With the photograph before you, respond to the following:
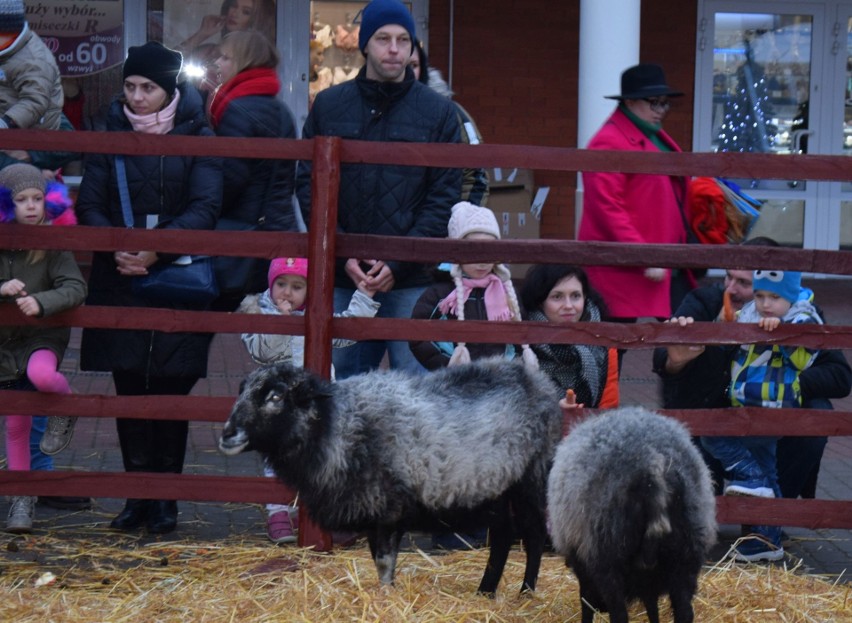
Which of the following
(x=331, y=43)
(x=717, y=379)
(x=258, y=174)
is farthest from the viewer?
(x=331, y=43)

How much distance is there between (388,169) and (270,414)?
194 cm

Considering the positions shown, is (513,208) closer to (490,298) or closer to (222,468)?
(222,468)

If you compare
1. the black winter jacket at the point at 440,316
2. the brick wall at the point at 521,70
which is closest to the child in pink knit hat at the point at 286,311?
the black winter jacket at the point at 440,316

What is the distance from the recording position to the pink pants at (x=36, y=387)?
5902 mm

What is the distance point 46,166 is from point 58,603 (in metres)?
3.14

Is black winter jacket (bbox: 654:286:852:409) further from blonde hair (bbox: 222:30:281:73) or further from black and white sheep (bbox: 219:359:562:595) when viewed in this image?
blonde hair (bbox: 222:30:281:73)

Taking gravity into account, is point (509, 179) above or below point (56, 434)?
above

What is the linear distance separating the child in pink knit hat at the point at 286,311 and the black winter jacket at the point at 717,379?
1589mm

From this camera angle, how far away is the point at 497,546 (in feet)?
16.5

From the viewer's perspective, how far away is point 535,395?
495cm

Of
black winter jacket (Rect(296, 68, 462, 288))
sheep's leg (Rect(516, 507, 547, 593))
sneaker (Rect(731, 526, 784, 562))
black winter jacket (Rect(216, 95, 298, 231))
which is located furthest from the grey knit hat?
sneaker (Rect(731, 526, 784, 562))

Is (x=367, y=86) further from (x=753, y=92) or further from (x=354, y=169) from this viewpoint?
(x=753, y=92)

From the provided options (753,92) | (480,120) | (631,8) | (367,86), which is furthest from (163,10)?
(367,86)

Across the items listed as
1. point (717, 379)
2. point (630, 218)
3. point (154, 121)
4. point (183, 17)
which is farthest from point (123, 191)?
point (183, 17)
